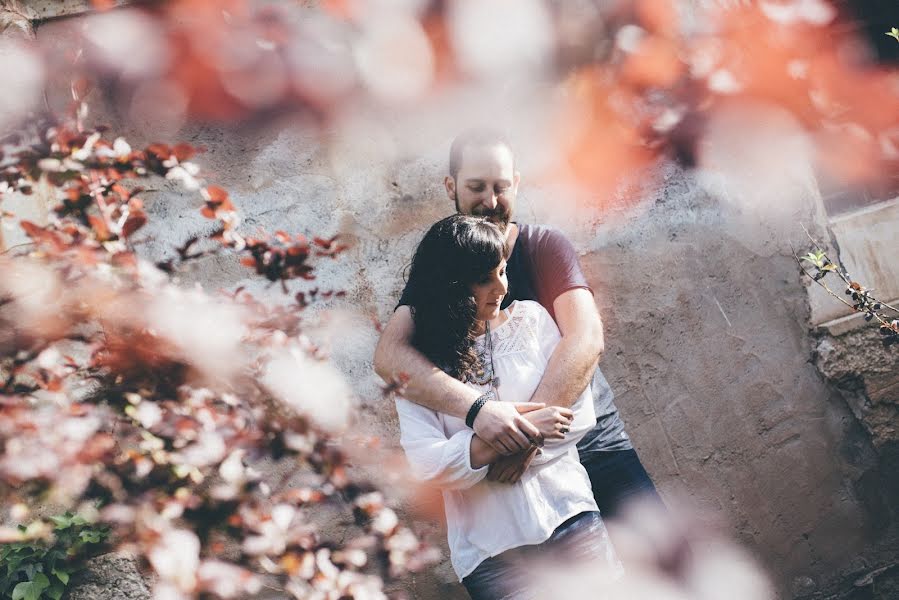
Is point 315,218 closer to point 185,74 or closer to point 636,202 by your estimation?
point 185,74

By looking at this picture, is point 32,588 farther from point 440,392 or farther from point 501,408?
point 501,408

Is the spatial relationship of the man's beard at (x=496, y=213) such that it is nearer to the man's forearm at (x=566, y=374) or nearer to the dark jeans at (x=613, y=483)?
the man's forearm at (x=566, y=374)

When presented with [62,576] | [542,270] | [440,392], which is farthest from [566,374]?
[62,576]

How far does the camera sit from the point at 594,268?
3.43 meters

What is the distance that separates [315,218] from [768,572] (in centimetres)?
280

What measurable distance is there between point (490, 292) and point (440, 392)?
1.13 feet

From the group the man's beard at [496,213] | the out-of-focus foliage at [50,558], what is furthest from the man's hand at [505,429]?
the out-of-focus foliage at [50,558]

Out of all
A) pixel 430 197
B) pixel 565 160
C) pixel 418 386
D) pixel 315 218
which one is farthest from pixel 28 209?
pixel 565 160

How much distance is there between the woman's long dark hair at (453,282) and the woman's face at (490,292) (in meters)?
0.02

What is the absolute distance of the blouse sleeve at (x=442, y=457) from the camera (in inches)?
77.3

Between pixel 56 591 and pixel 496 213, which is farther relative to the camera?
pixel 56 591

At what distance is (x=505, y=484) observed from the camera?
1994 mm

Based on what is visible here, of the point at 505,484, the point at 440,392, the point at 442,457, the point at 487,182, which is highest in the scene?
the point at 487,182

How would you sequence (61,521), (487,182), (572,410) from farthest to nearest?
(61,521) → (487,182) → (572,410)
